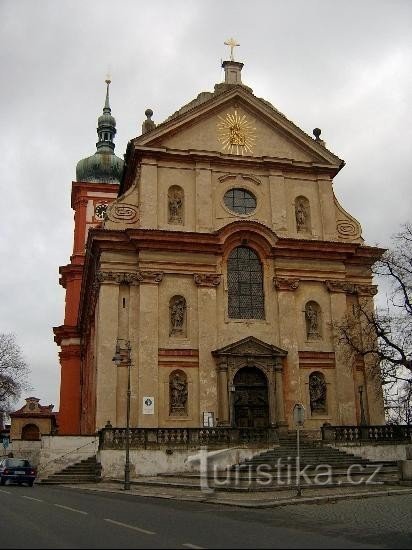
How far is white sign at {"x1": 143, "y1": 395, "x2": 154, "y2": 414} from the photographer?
96.1 feet

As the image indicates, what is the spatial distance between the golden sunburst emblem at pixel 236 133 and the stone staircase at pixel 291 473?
15.9 metres

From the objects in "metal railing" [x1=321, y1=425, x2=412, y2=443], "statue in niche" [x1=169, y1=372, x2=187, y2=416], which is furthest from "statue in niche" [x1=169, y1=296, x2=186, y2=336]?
"metal railing" [x1=321, y1=425, x2=412, y2=443]

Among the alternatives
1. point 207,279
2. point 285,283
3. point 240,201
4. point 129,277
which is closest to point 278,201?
point 240,201

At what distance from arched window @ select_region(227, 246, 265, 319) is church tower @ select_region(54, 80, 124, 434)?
1828 centimetres

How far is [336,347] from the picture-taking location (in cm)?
3250

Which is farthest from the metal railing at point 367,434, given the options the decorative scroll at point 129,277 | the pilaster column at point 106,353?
the decorative scroll at point 129,277

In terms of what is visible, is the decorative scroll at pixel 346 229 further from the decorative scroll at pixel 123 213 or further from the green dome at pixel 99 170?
the green dome at pixel 99 170

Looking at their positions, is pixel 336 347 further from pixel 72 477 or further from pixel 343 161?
pixel 72 477

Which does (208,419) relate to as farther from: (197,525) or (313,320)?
(197,525)

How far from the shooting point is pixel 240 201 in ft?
114

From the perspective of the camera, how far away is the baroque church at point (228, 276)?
30.5 metres

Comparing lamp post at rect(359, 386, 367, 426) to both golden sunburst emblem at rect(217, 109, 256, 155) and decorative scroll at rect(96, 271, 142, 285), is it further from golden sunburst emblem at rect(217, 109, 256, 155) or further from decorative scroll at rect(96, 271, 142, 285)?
golden sunburst emblem at rect(217, 109, 256, 155)

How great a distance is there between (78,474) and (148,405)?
4.26 metres

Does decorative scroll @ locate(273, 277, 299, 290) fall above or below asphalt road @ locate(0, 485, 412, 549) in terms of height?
above
